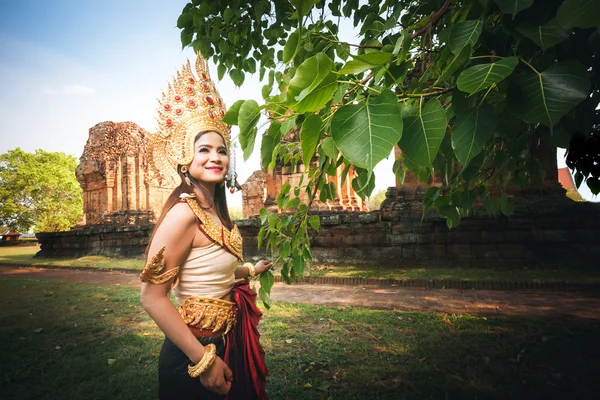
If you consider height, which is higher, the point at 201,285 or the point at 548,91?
the point at 548,91

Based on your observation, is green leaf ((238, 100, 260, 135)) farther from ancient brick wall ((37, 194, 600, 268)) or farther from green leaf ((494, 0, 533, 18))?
ancient brick wall ((37, 194, 600, 268))

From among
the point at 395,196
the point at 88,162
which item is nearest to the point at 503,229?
the point at 395,196

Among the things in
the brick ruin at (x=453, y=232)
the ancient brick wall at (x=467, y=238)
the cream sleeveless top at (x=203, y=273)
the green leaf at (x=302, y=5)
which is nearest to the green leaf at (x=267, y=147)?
the green leaf at (x=302, y=5)

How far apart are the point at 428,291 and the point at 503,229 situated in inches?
103

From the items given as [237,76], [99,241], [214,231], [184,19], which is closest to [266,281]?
[214,231]

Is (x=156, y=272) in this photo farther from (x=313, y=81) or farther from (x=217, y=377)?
(x=313, y=81)

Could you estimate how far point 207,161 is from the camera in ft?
5.16

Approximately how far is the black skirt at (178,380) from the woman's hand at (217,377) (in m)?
0.06

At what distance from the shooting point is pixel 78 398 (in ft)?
7.89

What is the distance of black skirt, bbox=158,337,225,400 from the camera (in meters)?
1.35

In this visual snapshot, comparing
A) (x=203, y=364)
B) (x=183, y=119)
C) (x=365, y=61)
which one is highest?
(x=183, y=119)

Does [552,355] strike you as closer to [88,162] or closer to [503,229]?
[503,229]

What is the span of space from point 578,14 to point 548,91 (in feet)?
0.53

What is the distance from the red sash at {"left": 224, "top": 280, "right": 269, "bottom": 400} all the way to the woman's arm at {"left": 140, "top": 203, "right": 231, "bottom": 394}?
136 millimetres
